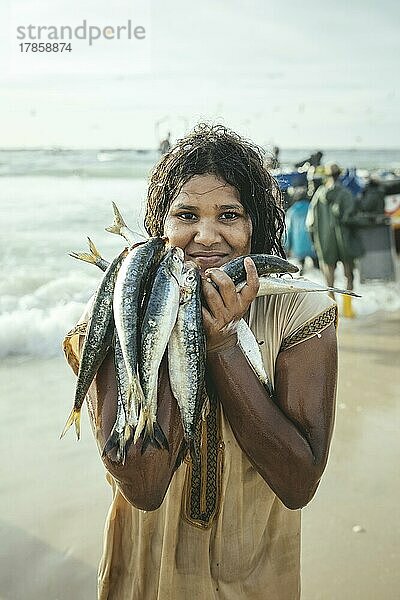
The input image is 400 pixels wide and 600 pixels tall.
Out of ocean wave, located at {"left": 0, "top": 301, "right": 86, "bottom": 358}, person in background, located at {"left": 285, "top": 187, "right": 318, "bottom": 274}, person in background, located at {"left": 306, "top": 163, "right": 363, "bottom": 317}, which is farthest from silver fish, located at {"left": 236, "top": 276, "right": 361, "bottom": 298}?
person in background, located at {"left": 285, "top": 187, "right": 318, "bottom": 274}

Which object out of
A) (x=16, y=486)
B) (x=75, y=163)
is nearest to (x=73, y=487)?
(x=16, y=486)

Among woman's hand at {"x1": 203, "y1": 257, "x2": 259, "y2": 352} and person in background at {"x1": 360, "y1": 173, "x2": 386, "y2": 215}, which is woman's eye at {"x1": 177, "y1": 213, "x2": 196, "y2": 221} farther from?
person in background at {"x1": 360, "y1": 173, "x2": 386, "y2": 215}

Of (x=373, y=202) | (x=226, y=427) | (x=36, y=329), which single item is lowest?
(x=36, y=329)

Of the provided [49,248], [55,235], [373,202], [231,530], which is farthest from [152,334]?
[55,235]

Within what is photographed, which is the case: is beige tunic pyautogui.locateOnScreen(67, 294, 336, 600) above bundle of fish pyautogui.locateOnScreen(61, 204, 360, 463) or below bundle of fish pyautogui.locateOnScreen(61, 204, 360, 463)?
below

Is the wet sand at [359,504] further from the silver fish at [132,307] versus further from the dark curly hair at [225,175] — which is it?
the silver fish at [132,307]

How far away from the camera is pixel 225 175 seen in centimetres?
212

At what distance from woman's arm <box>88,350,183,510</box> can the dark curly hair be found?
1.91 ft

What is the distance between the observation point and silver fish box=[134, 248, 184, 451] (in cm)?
178

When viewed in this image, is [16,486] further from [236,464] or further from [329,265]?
[329,265]

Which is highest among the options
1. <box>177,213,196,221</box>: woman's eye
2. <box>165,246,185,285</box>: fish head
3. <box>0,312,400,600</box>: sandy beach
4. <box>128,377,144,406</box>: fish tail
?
<box>177,213,196,221</box>: woman's eye

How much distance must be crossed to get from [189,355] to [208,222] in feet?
1.46

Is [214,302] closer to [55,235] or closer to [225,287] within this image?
[225,287]

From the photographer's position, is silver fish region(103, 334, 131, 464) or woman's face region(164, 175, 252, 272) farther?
woman's face region(164, 175, 252, 272)
